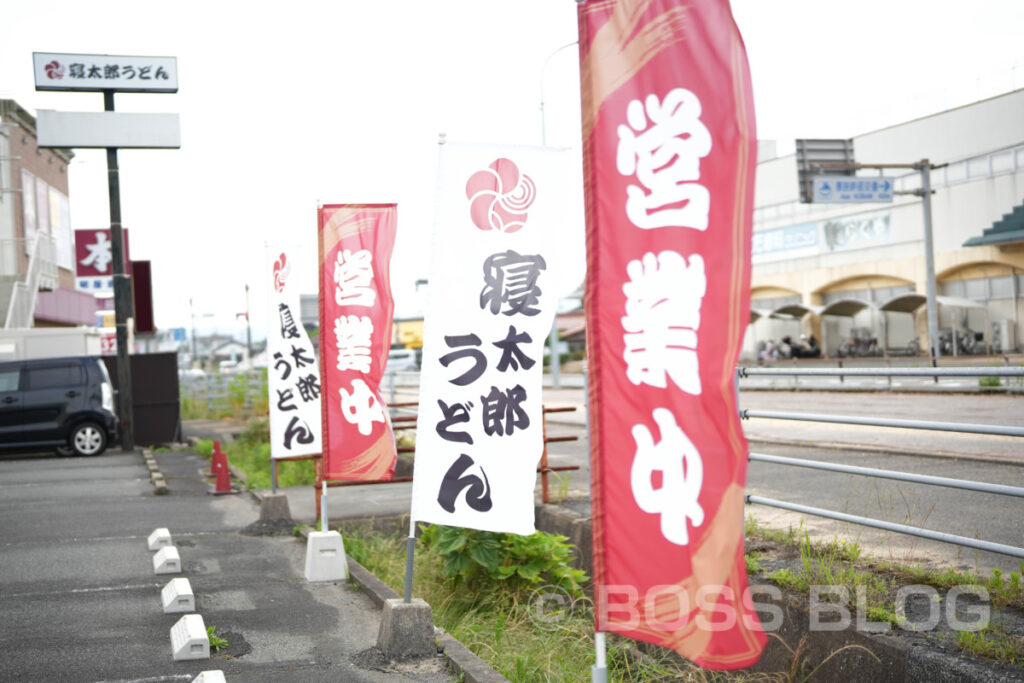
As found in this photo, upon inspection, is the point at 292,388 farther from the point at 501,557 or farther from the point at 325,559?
the point at 501,557

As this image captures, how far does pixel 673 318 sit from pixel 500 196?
2.22 meters

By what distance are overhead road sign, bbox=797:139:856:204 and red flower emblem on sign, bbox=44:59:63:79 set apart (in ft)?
64.1

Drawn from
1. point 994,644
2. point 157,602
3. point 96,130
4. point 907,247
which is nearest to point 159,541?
point 157,602

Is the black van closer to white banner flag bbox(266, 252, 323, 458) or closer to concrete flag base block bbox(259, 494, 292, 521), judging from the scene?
concrete flag base block bbox(259, 494, 292, 521)

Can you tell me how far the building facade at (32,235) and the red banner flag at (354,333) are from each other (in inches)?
763

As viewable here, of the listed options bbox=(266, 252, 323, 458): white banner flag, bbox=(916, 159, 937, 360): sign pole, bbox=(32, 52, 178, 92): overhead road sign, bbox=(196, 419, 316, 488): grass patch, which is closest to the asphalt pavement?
bbox=(266, 252, 323, 458): white banner flag

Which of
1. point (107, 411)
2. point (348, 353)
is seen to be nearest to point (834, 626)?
point (348, 353)

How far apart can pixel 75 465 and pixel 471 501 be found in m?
14.3

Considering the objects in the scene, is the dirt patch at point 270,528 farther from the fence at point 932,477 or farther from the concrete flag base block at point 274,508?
the fence at point 932,477

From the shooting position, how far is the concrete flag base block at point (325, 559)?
25.0 feet

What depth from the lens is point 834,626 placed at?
4984 millimetres

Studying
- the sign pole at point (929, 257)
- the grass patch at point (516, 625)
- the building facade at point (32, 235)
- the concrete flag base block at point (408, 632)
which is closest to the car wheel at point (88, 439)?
the building facade at point (32, 235)

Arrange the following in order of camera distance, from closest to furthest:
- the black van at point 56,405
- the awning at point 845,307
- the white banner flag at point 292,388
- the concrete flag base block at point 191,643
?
the concrete flag base block at point 191,643 < the white banner flag at point 292,388 < the black van at point 56,405 < the awning at point 845,307

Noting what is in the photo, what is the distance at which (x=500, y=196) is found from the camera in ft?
17.3
